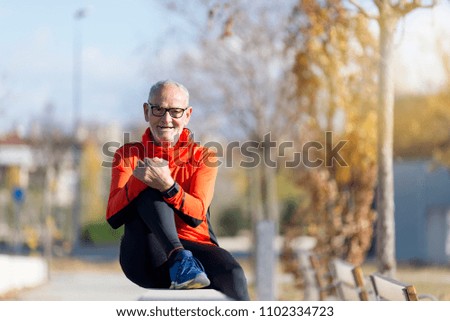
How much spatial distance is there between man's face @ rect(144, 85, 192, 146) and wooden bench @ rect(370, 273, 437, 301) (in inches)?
50.3

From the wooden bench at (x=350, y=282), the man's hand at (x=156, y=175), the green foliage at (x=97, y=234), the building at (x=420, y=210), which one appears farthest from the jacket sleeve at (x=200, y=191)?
the green foliage at (x=97, y=234)

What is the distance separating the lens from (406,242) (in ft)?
93.4

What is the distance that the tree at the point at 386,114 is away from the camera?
864 centimetres

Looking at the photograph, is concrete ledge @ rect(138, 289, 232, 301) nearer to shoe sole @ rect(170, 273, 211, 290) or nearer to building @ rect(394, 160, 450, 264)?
shoe sole @ rect(170, 273, 211, 290)

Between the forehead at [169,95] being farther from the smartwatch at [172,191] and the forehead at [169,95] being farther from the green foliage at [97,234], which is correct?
the green foliage at [97,234]

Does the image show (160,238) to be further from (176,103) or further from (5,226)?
(5,226)

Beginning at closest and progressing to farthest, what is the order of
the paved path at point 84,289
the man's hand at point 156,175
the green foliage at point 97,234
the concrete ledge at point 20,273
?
the man's hand at point 156,175
the paved path at point 84,289
the concrete ledge at point 20,273
the green foliage at point 97,234

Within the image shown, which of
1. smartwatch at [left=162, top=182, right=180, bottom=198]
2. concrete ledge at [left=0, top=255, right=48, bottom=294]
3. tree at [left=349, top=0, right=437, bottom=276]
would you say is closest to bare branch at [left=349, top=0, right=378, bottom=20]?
tree at [left=349, top=0, right=437, bottom=276]

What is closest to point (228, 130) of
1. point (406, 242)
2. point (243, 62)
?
point (243, 62)

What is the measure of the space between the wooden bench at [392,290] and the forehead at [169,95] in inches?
53.8

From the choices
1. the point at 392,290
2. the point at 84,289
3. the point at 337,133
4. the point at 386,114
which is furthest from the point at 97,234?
the point at 392,290

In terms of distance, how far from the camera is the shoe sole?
3.96 metres

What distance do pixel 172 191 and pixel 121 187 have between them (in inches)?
9.6
